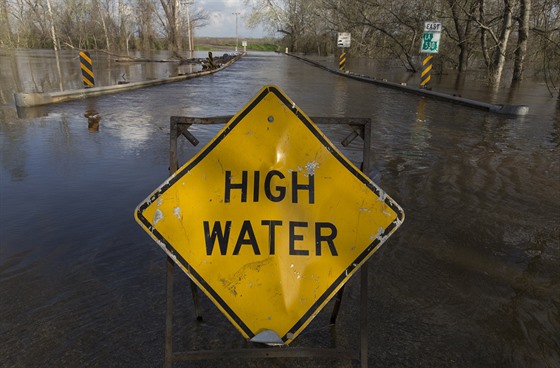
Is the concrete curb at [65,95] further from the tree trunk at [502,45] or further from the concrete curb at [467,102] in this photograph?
the tree trunk at [502,45]

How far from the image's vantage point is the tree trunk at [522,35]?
1700cm

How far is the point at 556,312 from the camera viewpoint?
277cm

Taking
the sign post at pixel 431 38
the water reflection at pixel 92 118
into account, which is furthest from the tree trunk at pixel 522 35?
the water reflection at pixel 92 118

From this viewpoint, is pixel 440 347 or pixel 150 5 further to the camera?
pixel 150 5

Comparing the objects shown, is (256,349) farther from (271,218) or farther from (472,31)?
(472,31)

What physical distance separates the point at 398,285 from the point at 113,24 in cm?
8244

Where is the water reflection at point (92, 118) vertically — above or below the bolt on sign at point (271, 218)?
below

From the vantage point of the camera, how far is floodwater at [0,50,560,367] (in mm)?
2416

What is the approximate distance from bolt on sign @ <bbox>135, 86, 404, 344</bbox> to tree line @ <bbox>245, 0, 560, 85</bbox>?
13.3 metres

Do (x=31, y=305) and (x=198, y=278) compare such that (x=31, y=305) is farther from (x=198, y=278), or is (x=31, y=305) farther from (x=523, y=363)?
(x=523, y=363)

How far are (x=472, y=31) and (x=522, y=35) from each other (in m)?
9.41

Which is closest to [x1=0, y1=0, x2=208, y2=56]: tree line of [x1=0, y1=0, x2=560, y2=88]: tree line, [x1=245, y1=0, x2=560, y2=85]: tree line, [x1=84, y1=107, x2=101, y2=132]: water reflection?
[x1=0, y1=0, x2=560, y2=88]: tree line

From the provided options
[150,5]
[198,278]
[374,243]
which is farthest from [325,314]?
[150,5]

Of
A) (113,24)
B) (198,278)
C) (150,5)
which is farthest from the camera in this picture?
(113,24)
